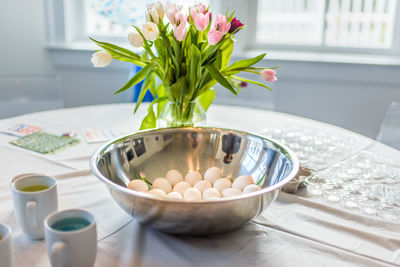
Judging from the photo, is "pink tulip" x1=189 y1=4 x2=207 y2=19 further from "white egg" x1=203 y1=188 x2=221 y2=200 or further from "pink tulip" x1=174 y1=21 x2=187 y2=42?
"white egg" x1=203 y1=188 x2=221 y2=200

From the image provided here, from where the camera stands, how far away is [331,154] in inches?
47.3

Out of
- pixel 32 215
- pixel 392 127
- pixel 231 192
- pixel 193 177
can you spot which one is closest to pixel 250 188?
pixel 231 192

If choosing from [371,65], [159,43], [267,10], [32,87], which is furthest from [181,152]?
[267,10]

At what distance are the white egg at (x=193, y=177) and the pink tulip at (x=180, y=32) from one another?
306mm

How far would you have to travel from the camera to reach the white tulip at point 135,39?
0.97 m

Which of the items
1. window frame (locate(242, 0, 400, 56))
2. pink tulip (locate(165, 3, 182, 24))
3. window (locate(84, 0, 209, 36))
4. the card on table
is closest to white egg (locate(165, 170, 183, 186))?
pink tulip (locate(165, 3, 182, 24))

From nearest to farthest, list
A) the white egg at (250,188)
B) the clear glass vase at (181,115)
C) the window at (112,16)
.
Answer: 1. the white egg at (250,188)
2. the clear glass vase at (181,115)
3. the window at (112,16)

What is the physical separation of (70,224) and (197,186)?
1.01 feet

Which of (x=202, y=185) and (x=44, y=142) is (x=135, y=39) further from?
(x=44, y=142)

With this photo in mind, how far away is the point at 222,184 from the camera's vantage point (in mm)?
867

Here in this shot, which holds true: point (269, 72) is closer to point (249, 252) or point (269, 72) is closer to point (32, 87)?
point (249, 252)

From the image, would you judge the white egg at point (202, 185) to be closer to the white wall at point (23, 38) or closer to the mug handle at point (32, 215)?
the mug handle at point (32, 215)

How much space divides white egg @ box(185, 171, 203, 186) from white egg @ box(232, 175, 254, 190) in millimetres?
82

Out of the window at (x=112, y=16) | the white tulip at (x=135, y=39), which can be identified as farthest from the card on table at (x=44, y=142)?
the window at (x=112, y=16)
